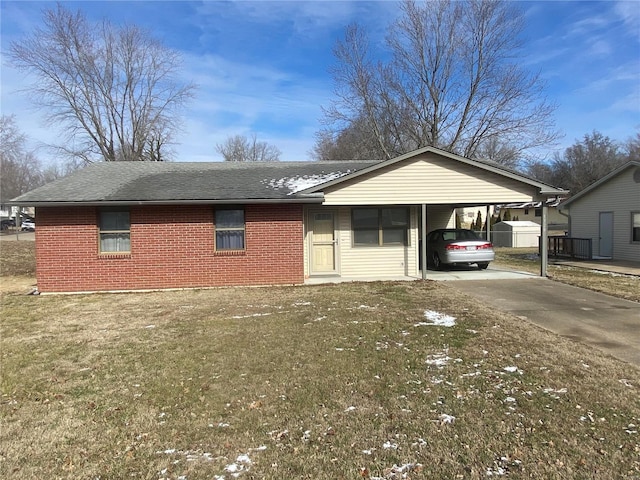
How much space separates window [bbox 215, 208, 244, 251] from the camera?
458 inches

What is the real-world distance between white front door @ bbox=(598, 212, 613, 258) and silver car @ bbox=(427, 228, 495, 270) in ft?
27.9

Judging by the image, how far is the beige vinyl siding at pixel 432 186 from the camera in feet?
39.9

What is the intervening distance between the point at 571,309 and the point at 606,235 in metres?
13.5

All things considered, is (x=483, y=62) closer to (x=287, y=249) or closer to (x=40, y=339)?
(x=287, y=249)

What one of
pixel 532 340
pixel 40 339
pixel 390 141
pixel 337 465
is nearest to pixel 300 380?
pixel 337 465

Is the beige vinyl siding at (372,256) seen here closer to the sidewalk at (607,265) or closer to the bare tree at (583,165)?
the sidewalk at (607,265)

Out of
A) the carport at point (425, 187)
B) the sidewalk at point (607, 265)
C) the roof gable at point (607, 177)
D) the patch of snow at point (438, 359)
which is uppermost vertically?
the roof gable at point (607, 177)

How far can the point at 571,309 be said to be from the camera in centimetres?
834

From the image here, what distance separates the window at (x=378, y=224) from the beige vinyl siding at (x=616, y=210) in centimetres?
1092

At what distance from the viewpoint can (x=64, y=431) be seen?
146 inches

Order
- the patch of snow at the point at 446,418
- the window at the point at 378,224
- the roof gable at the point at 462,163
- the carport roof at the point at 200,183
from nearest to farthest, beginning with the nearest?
the patch of snow at the point at 446,418, the carport roof at the point at 200,183, the roof gable at the point at 462,163, the window at the point at 378,224

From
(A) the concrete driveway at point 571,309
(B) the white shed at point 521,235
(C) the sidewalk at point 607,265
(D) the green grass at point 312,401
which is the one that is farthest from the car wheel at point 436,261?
(B) the white shed at point 521,235

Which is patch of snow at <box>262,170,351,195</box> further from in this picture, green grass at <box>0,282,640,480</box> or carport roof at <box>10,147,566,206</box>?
green grass at <box>0,282,640,480</box>

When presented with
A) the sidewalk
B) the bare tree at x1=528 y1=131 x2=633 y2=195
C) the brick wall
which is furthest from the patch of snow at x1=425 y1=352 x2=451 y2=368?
the bare tree at x1=528 y1=131 x2=633 y2=195
